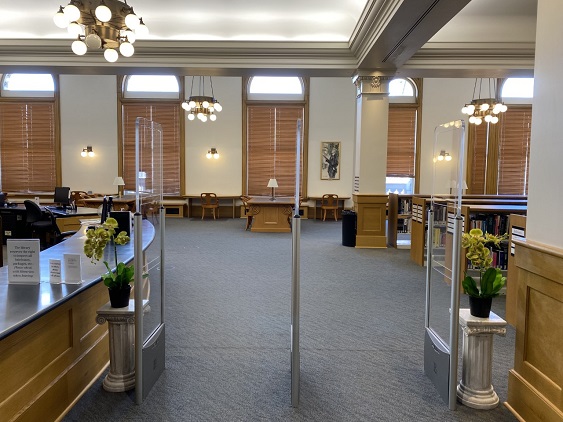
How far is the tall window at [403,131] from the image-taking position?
551 inches

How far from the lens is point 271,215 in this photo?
10828 millimetres

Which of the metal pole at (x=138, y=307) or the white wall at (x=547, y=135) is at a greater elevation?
the white wall at (x=547, y=135)

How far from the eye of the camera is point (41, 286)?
2.68 metres

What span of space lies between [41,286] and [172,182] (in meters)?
11.7

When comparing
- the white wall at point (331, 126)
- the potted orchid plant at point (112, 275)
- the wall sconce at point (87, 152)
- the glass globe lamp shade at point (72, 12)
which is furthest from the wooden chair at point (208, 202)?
the potted orchid plant at point (112, 275)

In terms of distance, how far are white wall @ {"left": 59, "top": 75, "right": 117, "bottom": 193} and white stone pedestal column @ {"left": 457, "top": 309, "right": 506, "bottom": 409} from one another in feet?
43.0

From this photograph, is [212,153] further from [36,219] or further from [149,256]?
[149,256]

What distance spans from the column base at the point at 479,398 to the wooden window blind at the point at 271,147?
11490 mm

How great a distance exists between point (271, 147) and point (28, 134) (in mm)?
7674

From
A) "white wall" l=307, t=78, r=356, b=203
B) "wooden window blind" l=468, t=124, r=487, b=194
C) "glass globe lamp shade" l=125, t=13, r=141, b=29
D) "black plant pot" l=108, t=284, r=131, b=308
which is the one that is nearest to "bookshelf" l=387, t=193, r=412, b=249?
"white wall" l=307, t=78, r=356, b=203

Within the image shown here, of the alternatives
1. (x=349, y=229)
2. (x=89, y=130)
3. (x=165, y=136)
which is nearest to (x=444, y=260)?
(x=349, y=229)

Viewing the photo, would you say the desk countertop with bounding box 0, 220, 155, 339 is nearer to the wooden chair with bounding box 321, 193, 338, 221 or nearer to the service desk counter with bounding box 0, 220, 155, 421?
the service desk counter with bounding box 0, 220, 155, 421

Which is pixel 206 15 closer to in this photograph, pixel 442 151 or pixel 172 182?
pixel 442 151

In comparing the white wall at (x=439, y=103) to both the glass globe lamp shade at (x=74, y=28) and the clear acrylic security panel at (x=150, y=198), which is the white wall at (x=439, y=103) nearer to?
the glass globe lamp shade at (x=74, y=28)
